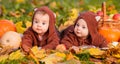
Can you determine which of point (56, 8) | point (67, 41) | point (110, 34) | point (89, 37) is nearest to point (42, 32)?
point (67, 41)

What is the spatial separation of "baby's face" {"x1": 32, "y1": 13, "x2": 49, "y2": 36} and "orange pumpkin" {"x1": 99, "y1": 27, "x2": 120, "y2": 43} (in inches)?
31.8

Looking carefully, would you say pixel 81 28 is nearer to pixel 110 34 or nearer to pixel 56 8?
pixel 110 34

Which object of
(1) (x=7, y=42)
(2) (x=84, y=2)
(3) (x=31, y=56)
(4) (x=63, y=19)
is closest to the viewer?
(3) (x=31, y=56)

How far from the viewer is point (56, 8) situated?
816 cm

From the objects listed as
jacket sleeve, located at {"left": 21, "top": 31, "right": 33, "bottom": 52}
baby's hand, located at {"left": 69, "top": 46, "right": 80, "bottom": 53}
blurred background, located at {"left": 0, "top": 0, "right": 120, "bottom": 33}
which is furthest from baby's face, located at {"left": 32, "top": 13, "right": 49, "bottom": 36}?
blurred background, located at {"left": 0, "top": 0, "right": 120, "bottom": 33}

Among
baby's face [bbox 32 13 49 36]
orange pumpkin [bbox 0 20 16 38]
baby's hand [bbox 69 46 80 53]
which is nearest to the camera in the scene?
baby's hand [bbox 69 46 80 53]

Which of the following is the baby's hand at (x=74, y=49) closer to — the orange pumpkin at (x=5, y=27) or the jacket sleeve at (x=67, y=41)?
the jacket sleeve at (x=67, y=41)

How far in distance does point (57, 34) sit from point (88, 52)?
75cm

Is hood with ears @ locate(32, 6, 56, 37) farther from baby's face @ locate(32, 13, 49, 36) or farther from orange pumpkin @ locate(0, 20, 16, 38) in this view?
orange pumpkin @ locate(0, 20, 16, 38)

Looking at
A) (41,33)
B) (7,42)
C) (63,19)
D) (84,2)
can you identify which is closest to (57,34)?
(41,33)

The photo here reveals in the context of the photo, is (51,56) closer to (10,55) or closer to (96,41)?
(10,55)

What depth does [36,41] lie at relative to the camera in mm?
5016

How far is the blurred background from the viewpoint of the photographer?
22.5ft

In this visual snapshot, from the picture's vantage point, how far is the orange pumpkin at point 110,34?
534 centimetres
